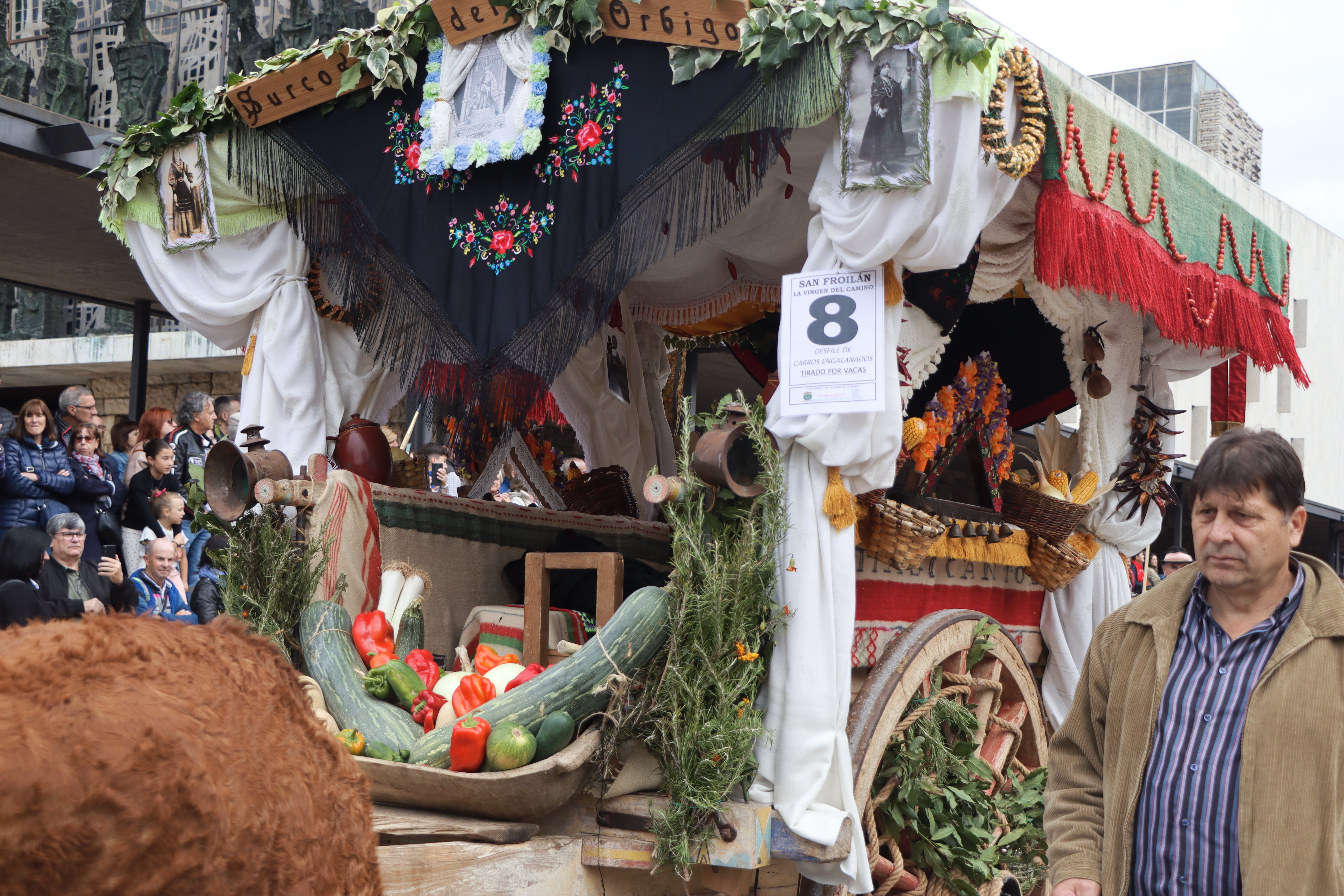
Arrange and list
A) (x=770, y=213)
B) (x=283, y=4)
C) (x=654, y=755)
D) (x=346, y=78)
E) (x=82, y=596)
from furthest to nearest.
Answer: (x=283, y=4)
(x=82, y=596)
(x=770, y=213)
(x=346, y=78)
(x=654, y=755)

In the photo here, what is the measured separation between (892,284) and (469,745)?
1592mm

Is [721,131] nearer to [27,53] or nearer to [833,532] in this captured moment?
[833,532]

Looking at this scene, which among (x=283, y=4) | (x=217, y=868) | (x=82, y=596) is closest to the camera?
(x=217, y=868)

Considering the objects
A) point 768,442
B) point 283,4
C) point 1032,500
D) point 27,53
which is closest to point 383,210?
point 768,442

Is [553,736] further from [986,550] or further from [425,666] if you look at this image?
[986,550]

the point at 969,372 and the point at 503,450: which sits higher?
the point at 969,372

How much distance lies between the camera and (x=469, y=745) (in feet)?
8.78

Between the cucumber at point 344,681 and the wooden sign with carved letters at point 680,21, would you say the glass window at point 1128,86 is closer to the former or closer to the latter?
the wooden sign with carved letters at point 680,21

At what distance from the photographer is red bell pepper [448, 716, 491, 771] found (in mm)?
2676

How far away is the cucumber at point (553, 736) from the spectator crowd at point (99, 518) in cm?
270

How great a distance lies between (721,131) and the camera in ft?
10.1

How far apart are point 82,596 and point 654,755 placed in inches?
137

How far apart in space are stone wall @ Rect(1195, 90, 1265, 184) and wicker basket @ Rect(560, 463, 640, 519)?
1882 cm

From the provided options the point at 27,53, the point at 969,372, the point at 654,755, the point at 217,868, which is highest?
the point at 27,53
